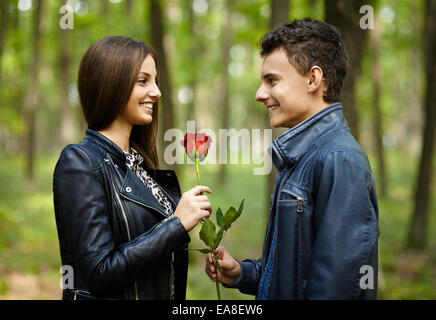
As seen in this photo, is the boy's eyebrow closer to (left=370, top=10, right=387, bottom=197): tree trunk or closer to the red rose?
the red rose

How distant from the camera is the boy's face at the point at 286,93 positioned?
176cm

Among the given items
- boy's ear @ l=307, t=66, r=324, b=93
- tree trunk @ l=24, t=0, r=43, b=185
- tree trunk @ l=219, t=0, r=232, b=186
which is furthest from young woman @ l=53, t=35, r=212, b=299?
tree trunk @ l=219, t=0, r=232, b=186

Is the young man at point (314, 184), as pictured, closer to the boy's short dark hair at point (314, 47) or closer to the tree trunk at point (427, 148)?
the boy's short dark hair at point (314, 47)

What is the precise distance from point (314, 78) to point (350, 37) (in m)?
2.17

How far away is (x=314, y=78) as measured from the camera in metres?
1.75

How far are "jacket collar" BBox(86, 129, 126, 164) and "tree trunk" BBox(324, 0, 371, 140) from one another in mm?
2530

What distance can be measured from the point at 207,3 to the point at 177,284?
16232 mm

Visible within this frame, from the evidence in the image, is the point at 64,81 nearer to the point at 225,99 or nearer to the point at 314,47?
the point at 225,99

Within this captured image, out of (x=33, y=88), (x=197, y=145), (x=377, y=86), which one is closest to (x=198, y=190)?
(x=197, y=145)

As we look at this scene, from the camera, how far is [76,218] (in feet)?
5.52

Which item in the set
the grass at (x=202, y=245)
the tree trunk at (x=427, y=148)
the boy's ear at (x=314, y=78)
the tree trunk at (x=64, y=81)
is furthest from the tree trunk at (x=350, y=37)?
the tree trunk at (x=64, y=81)

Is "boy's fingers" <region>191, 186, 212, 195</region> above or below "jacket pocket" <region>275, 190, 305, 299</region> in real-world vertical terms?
above

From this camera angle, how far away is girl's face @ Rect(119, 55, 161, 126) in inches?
77.2

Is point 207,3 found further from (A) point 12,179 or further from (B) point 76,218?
(B) point 76,218
